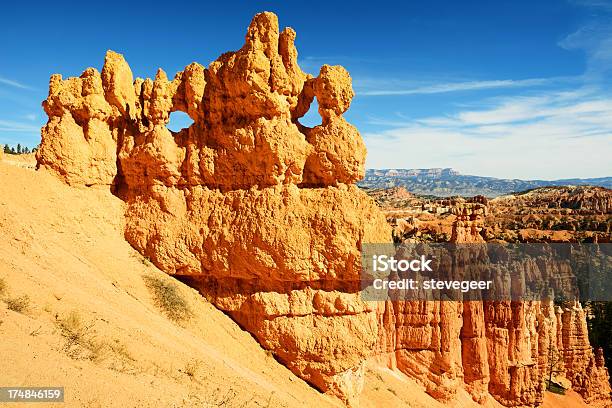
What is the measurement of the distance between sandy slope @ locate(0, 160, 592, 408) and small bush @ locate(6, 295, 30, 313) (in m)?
0.09

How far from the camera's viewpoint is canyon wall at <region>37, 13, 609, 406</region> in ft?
53.5

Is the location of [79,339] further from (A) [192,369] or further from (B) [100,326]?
(A) [192,369]

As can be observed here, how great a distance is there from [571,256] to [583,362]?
95.6 ft

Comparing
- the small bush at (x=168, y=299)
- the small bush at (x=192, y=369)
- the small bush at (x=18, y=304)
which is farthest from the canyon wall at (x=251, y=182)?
the small bush at (x=18, y=304)

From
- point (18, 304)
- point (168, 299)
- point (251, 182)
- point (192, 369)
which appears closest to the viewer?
point (18, 304)

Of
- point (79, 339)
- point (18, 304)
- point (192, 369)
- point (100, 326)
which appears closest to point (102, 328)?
point (100, 326)

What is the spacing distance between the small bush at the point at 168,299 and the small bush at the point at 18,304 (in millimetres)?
5320

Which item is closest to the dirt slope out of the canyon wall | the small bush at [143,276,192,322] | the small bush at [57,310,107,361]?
the small bush at [57,310,107,361]

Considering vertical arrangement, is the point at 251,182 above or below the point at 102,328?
above

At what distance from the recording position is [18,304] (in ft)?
33.3

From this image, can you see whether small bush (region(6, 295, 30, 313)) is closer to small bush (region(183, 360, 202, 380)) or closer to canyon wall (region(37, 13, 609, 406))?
small bush (region(183, 360, 202, 380))

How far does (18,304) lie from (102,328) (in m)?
1.79

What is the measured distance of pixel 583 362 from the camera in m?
39.7

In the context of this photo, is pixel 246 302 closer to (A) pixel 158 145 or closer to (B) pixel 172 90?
(A) pixel 158 145
